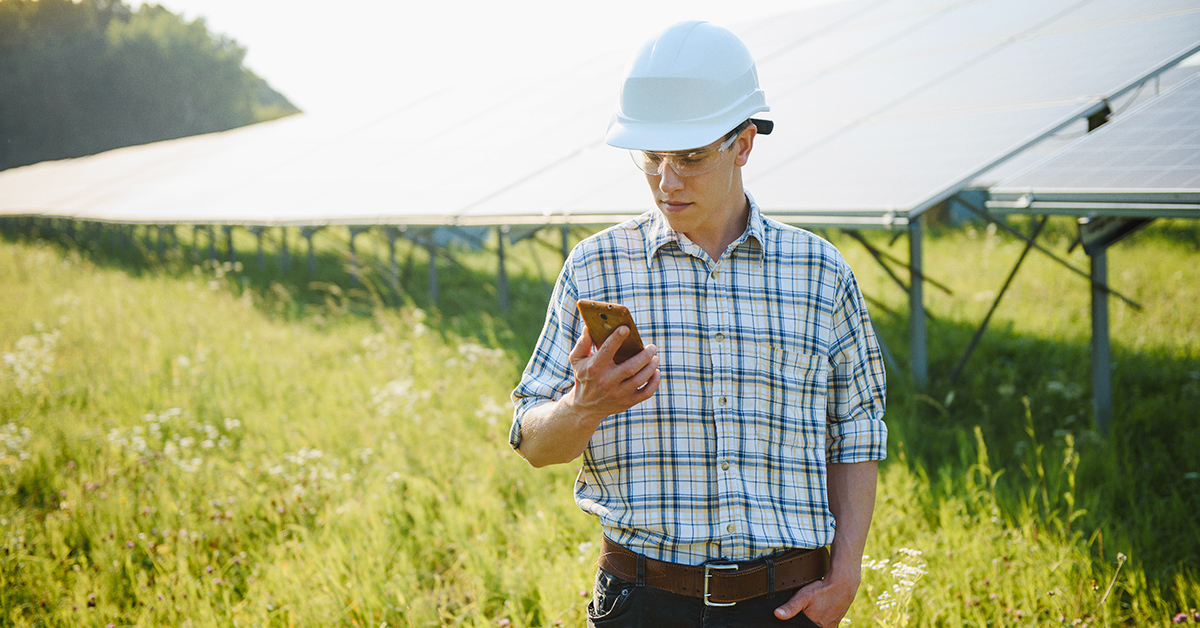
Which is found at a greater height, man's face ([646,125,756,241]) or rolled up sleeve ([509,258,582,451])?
man's face ([646,125,756,241])

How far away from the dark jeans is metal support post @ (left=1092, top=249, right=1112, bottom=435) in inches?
128

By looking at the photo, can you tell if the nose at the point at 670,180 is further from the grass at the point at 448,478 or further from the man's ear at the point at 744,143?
the grass at the point at 448,478

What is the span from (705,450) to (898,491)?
2.27 m

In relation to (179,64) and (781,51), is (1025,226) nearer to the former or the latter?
(781,51)

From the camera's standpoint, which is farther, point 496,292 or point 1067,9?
point 496,292

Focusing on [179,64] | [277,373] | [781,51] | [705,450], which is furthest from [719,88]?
[179,64]

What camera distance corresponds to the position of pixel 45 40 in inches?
1738

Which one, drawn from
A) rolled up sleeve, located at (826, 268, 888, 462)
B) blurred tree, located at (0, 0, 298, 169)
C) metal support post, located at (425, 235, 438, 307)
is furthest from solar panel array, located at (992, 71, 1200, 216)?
blurred tree, located at (0, 0, 298, 169)

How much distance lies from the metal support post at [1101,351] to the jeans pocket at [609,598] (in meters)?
3.46

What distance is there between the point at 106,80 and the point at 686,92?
53.5m

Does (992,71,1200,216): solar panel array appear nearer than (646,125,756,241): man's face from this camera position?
No

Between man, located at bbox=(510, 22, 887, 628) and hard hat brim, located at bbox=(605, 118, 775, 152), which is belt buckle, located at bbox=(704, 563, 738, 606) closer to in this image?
man, located at bbox=(510, 22, 887, 628)

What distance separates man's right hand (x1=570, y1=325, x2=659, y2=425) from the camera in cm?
123

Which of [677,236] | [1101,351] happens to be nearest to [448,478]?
[677,236]
